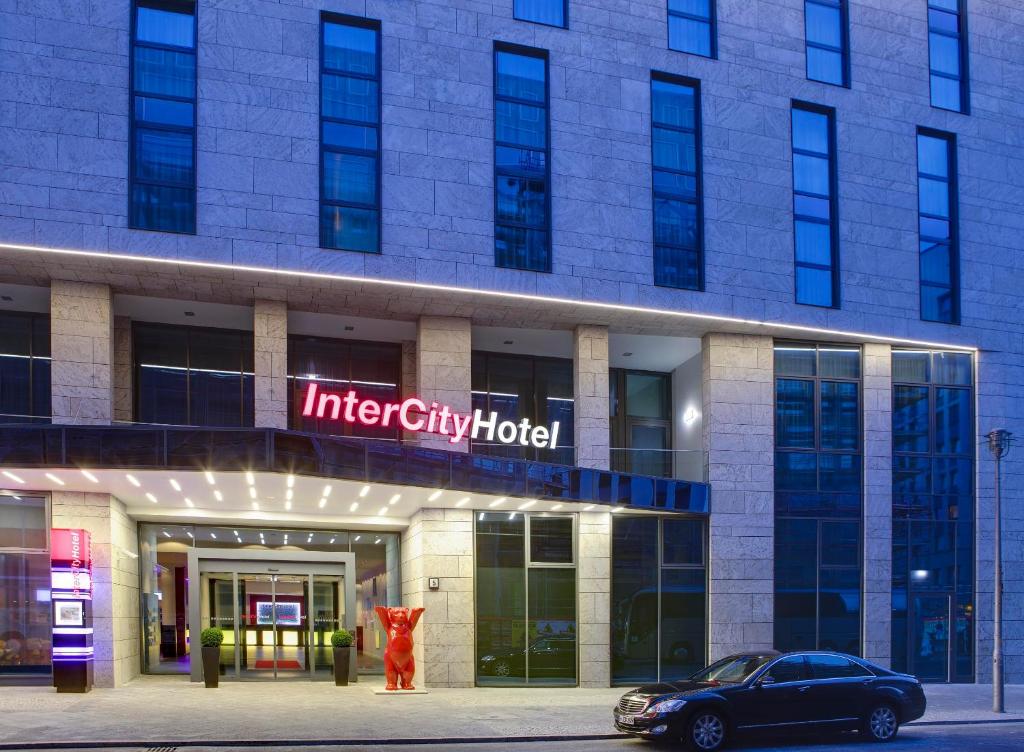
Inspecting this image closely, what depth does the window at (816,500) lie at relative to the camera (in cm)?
2661

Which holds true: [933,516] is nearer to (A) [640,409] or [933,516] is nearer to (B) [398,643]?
(A) [640,409]

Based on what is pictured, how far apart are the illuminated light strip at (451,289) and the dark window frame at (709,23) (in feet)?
22.3

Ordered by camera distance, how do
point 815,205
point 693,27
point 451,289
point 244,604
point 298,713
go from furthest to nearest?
point 815,205 < point 693,27 < point 244,604 < point 451,289 < point 298,713

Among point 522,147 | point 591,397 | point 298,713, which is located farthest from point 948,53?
point 298,713

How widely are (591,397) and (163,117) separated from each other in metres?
11.6

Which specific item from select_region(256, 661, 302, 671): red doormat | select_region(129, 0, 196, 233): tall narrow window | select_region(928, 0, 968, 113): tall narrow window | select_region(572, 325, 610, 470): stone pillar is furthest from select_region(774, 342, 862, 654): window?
select_region(129, 0, 196, 233): tall narrow window

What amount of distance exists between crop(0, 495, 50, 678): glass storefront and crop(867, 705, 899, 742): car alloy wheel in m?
16.4

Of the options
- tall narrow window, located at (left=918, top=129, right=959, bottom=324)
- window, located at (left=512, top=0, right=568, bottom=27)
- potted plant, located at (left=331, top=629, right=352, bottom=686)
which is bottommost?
potted plant, located at (left=331, top=629, right=352, bottom=686)

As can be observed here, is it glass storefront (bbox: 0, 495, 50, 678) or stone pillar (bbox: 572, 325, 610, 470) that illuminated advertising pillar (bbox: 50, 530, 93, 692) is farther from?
stone pillar (bbox: 572, 325, 610, 470)

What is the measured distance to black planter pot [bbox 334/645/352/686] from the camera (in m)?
24.4

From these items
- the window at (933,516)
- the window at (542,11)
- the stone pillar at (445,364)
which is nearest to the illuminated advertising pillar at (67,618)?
the stone pillar at (445,364)

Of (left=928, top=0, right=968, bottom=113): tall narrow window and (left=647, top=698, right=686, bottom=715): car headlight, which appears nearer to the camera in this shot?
(left=647, top=698, right=686, bottom=715): car headlight

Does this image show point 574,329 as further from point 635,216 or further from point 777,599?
point 777,599

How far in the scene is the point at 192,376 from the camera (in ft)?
83.6
